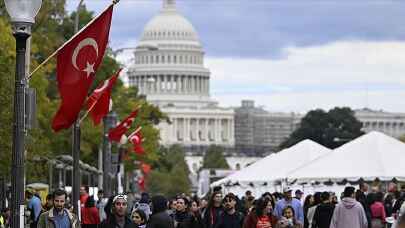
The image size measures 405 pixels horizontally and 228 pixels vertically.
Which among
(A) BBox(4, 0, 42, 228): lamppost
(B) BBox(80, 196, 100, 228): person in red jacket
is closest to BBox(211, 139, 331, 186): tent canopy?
(B) BBox(80, 196, 100, 228): person in red jacket

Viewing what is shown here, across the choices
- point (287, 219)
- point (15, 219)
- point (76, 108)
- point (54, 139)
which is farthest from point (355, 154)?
point (54, 139)

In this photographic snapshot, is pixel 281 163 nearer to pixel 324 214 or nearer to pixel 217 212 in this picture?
pixel 324 214

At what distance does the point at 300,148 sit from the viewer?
44375 millimetres

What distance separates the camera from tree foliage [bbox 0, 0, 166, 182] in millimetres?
36531

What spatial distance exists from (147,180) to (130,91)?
49.4 m

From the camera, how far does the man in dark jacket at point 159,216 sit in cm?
1543

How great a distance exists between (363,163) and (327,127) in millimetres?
145001

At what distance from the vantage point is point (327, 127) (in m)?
178

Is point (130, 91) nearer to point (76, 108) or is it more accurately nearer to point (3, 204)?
point (3, 204)

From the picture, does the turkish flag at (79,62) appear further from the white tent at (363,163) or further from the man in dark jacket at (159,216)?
the white tent at (363,163)

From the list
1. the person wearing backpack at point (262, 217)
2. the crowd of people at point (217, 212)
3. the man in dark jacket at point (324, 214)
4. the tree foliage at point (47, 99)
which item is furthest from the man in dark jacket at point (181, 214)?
the tree foliage at point (47, 99)

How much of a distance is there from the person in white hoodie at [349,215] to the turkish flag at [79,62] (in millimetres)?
5102

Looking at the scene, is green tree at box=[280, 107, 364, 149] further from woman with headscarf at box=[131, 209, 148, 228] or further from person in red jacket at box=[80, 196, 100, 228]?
woman with headscarf at box=[131, 209, 148, 228]

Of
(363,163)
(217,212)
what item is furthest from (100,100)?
(217,212)
